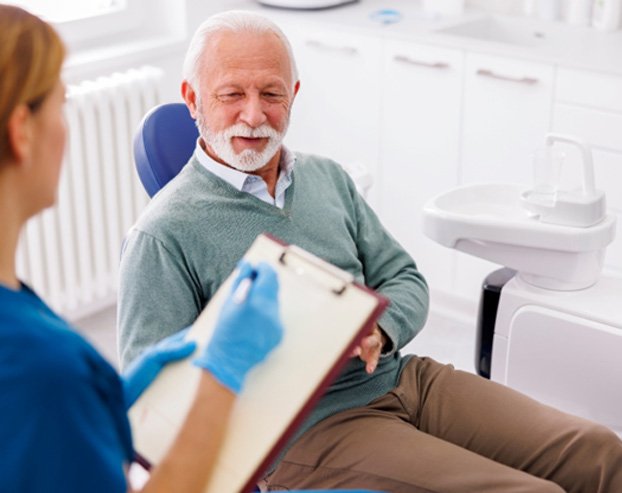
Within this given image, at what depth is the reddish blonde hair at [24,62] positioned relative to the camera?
3.42ft

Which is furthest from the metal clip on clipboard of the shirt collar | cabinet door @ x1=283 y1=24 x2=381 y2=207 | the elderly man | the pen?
cabinet door @ x1=283 y1=24 x2=381 y2=207

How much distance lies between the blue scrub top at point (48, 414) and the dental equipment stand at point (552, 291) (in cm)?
133

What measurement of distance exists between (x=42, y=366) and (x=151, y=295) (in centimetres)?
68

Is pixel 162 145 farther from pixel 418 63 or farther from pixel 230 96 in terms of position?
pixel 418 63

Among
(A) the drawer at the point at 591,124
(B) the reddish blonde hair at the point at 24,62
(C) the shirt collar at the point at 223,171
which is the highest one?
(B) the reddish blonde hair at the point at 24,62

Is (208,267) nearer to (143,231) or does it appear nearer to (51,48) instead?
(143,231)

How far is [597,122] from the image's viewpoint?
2982 mm

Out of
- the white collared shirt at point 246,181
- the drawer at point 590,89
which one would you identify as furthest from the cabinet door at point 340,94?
the white collared shirt at point 246,181

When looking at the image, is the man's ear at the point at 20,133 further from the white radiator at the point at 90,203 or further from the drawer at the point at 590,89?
the drawer at the point at 590,89

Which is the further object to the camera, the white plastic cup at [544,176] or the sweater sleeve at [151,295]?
the white plastic cup at [544,176]

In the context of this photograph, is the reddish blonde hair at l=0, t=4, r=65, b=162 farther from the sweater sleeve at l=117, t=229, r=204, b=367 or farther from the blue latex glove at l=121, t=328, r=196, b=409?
the sweater sleeve at l=117, t=229, r=204, b=367

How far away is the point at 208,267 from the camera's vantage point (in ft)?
5.90

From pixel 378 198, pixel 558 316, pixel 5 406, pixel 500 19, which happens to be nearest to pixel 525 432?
pixel 558 316

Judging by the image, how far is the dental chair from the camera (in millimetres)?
2062
